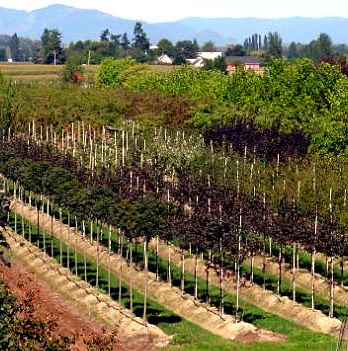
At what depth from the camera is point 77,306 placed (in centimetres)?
4631

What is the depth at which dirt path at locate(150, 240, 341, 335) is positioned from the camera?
141 ft

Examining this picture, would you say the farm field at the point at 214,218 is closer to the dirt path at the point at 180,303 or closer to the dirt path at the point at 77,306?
the dirt path at the point at 180,303

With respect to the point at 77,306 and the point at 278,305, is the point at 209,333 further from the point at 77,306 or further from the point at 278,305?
the point at 77,306

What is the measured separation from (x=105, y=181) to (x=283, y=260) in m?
12.2

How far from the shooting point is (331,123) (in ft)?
241

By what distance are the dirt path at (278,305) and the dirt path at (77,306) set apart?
539 cm

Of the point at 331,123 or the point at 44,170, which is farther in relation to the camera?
the point at 331,123

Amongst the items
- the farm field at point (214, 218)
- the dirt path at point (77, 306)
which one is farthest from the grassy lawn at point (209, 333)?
the dirt path at point (77, 306)

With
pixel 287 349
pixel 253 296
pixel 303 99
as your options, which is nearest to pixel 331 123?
pixel 303 99

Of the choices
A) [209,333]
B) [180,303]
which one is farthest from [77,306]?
[209,333]

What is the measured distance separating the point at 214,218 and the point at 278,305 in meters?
5.44

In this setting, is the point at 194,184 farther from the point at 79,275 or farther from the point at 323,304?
the point at 323,304

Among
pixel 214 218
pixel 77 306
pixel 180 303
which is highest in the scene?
pixel 214 218

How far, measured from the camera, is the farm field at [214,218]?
4403cm
